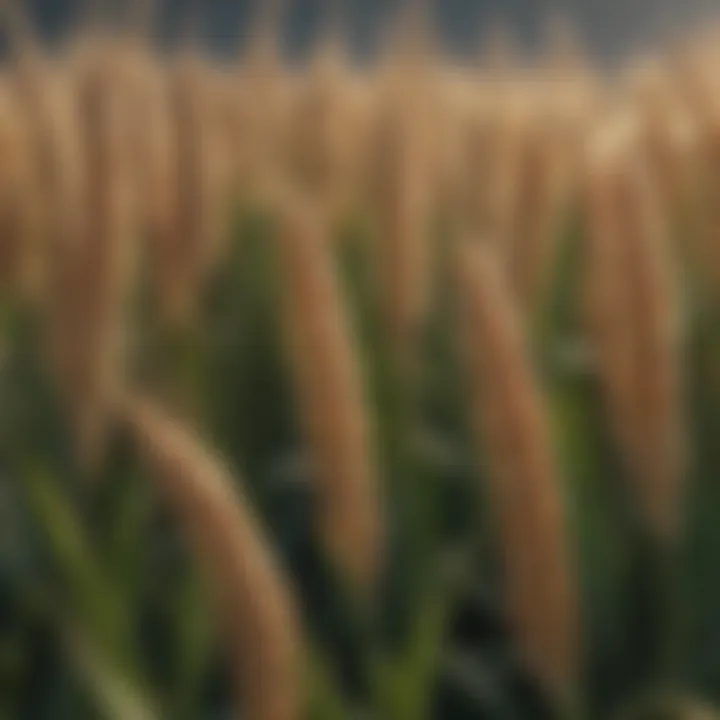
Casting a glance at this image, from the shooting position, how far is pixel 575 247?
1.97ft

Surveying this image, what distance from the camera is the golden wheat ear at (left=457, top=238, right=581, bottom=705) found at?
0.35 m

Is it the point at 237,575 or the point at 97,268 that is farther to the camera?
the point at 97,268

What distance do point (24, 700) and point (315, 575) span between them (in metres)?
0.10

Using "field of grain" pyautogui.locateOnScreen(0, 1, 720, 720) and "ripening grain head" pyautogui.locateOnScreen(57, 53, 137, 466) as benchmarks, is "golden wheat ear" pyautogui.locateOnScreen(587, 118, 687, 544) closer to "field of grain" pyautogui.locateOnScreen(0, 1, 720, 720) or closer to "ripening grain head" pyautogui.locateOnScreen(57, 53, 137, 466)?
"field of grain" pyautogui.locateOnScreen(0, 1, 720, 720)

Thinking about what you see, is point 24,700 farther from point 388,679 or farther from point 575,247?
point 575,247

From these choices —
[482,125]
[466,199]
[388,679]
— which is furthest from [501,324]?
[482,125]

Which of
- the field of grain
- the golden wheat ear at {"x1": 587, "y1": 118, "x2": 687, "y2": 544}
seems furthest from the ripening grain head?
the golden wheat ear at {"x1": 587, "y1": 118, "x2": 687, "y2": 544}

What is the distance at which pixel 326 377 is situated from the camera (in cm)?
35

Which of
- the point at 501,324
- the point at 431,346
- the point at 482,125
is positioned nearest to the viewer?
the point at 501,324

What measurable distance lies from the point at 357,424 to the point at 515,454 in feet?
0.12

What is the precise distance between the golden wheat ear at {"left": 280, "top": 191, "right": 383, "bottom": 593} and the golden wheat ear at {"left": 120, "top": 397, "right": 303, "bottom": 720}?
0.04m

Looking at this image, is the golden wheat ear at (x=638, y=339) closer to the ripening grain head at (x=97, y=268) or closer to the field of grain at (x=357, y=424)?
the field of grain at (x=357, y=424)

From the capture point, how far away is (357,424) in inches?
14.0

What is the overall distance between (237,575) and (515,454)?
8cm
